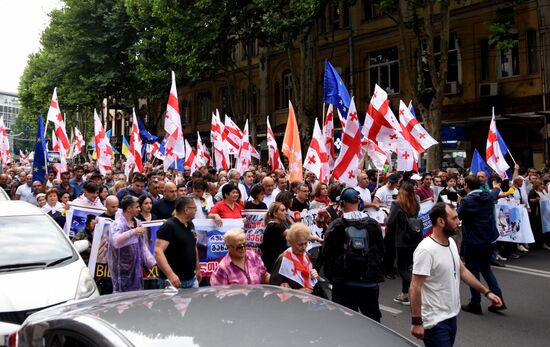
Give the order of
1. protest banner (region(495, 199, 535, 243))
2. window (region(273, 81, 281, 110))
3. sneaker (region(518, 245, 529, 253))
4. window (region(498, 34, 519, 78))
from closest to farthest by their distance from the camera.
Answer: protest banner (region(495, 199, 535, 243)) → sneaker (region(518, 245, 529, 253)) → window (region(498, 34, 519, 78)) → window (region(273, 81, 281, 110))

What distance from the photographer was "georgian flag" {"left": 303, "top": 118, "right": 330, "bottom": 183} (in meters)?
11.7

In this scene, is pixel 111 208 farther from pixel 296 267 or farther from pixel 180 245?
pixel 296 267

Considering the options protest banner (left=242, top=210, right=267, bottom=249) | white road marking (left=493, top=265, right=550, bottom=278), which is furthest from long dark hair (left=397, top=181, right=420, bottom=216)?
white road marking (left=493, top=265, right=550, bottom=278)

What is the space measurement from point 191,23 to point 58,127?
12.3 m

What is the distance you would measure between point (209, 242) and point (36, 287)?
257 cm

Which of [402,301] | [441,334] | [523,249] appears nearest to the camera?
[441,334]

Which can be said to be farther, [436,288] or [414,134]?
[414,134]

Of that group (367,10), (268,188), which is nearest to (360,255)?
(268,188)

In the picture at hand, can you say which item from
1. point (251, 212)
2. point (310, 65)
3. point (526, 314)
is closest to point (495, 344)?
point (526, 314)

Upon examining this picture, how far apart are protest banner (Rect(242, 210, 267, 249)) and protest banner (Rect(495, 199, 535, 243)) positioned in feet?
19.9

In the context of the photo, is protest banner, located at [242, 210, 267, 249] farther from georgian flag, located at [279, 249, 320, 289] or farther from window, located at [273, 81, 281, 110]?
window, located at [273, 81, 281, 110]

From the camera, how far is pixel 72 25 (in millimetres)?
34406

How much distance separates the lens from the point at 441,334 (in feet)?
13.7

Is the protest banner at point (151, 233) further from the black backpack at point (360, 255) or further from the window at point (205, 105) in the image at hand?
the window at point (205, 105)
